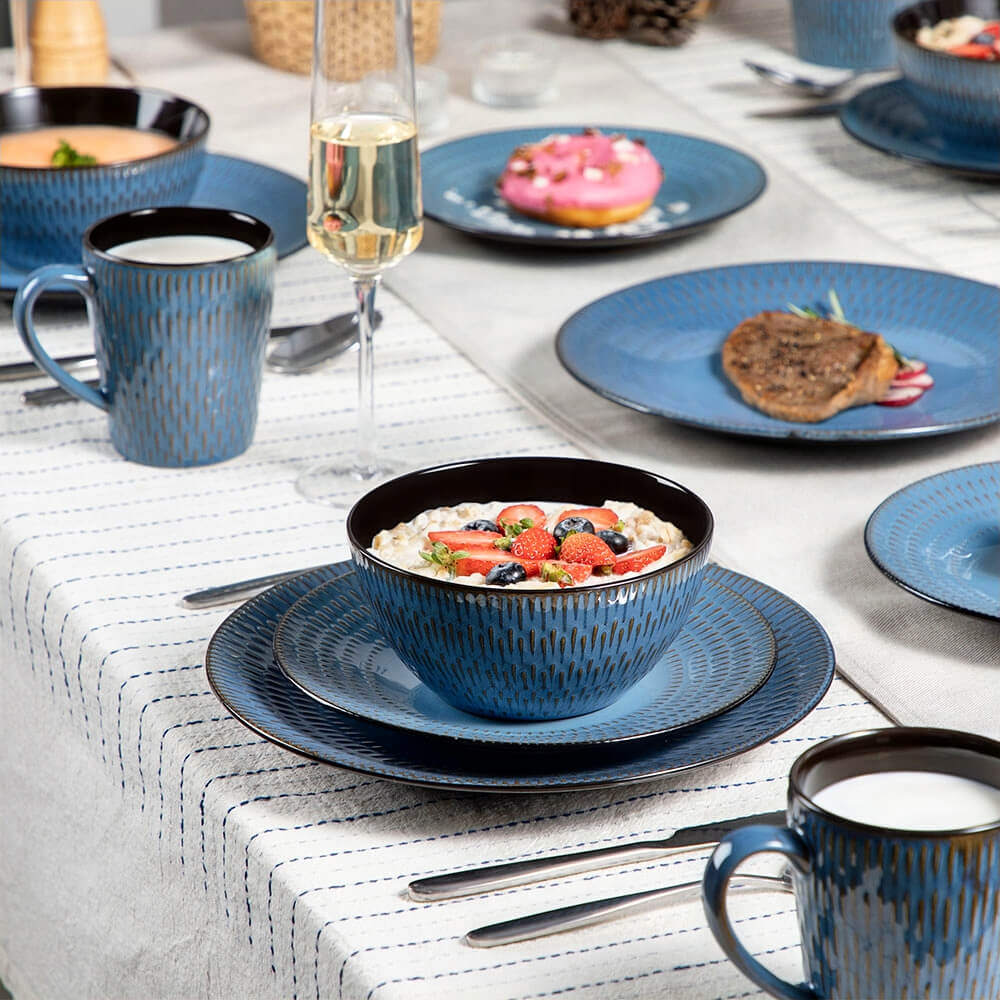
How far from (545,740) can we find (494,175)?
3.44ft

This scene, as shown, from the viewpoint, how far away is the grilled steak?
1.17 metres

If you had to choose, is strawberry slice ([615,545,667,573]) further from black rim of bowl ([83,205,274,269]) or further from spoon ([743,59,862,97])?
spoon ([743,59,862,97])

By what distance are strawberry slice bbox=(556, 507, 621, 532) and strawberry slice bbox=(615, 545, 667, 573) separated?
0.03m

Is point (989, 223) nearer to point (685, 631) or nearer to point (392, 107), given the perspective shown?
point (392, 107)

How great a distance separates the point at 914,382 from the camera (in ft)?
4.01

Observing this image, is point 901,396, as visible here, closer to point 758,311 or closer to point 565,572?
point 758,311

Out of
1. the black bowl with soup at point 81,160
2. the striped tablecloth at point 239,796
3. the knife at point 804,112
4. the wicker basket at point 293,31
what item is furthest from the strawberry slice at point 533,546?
the knife at point 804,112

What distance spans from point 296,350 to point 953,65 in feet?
2.54

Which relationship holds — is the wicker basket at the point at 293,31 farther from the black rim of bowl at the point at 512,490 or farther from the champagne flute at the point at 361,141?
the black rim of bowl at the point at 512,490

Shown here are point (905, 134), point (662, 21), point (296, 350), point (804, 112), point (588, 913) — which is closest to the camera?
point (588, 913)

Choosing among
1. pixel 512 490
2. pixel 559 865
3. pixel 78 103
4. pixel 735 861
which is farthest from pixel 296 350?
pixel 735 861

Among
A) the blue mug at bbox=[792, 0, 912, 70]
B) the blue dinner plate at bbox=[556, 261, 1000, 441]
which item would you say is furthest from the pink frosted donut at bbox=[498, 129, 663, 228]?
the blue mug at bbox=[792, 0, 912, 70]

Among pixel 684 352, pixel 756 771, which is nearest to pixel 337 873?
pixel 756 771

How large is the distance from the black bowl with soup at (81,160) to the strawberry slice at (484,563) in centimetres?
72
